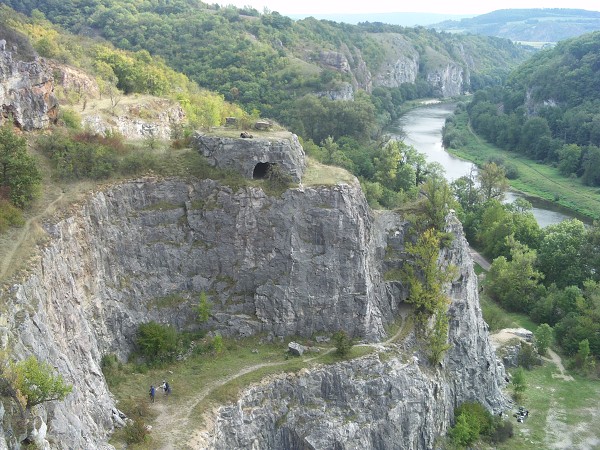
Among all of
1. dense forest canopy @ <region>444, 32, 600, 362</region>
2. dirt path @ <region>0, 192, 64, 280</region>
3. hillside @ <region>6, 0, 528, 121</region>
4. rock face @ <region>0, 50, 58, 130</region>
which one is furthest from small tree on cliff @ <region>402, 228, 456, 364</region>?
hillside @ <region>6, 0, 528, 121</region>

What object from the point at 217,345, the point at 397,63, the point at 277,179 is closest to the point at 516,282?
the point at 277,179

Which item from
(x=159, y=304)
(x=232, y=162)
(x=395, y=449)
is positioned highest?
(x=232, y=162)

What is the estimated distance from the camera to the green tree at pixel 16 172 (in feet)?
87.2

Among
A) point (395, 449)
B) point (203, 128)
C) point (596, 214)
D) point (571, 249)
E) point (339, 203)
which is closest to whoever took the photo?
point (395, 449)

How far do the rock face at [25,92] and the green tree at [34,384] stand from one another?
16269 mm

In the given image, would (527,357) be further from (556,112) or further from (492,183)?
(556,112)

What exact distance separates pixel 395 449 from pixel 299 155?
17.1 m

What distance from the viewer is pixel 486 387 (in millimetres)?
37938

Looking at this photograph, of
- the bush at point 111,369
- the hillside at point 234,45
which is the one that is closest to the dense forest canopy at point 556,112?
the hillside at point 234,45

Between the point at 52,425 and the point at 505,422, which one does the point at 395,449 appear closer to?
the point at 505,422

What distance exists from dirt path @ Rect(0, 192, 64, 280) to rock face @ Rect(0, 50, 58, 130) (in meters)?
6.08

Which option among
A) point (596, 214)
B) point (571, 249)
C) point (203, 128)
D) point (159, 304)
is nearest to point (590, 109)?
point (596, 214)

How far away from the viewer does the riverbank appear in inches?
3270

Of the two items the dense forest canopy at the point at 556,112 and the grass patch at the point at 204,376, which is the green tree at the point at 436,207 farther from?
the dense forest canopy at the point at 556,112
